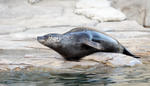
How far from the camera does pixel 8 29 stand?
9859mm

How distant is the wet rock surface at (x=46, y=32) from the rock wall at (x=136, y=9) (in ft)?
5.46

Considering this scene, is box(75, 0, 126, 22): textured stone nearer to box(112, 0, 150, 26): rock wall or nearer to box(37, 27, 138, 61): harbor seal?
box(112, 0, 150, 26): rock wall

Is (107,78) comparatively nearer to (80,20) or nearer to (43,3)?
(80,20)

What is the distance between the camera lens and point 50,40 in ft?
19.6

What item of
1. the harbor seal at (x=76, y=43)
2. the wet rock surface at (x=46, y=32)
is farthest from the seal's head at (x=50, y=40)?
the wet rock surface at (x=46, y=32)

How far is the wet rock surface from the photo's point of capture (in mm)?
5746

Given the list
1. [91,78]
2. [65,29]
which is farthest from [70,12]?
[91,78]

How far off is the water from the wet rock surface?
27 centimetres

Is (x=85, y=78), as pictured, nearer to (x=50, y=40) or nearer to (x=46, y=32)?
(x=50, y=40)

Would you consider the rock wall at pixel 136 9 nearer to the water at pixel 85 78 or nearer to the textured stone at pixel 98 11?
the textured stone at pixel 98 11

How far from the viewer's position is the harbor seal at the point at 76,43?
5965 millimetres

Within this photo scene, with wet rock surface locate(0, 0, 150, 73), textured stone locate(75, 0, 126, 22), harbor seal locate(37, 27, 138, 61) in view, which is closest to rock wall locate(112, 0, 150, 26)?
textured stone locate(75, 0, 126, 22)

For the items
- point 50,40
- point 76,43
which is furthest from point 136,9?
point 50,40

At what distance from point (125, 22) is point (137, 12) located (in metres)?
2.21
